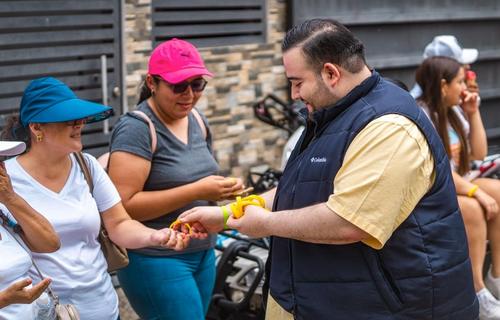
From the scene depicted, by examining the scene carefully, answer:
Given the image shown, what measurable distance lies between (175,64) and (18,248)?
133 cm

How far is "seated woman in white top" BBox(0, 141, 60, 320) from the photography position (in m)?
3.31

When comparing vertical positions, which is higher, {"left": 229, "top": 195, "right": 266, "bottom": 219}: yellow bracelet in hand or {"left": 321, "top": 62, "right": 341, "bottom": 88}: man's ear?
{"left": 321, "top": 62, "right": 341, "bottom": 88}: man's ear

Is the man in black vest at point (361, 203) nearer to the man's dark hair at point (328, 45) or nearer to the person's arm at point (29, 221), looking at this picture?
the man's dark hair at point (328, 45)

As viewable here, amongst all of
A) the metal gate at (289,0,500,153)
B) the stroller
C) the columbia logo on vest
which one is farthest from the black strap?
the metal gate at (289,0,500,153)

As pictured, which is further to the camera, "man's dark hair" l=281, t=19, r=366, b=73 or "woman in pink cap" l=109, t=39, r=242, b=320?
"woman in pink cap" l=109, t=39, r=242, b=320

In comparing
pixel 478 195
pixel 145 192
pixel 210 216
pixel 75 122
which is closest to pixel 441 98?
pixel 478 195

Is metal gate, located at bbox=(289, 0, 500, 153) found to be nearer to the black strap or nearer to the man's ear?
the black strap

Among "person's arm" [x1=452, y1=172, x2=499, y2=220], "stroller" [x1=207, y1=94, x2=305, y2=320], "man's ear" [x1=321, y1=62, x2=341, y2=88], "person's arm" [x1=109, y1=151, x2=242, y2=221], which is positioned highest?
"man's ear" [x1=321, y1=62, x2=341, y2=88]

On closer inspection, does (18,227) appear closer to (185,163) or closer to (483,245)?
(185,163)

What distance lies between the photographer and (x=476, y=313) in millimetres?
3615

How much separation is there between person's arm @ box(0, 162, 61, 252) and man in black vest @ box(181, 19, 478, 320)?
754mm

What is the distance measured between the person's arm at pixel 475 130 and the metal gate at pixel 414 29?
69.8 inches

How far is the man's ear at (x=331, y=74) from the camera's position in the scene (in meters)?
3.31

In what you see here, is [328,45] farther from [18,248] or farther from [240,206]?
[18,248]
